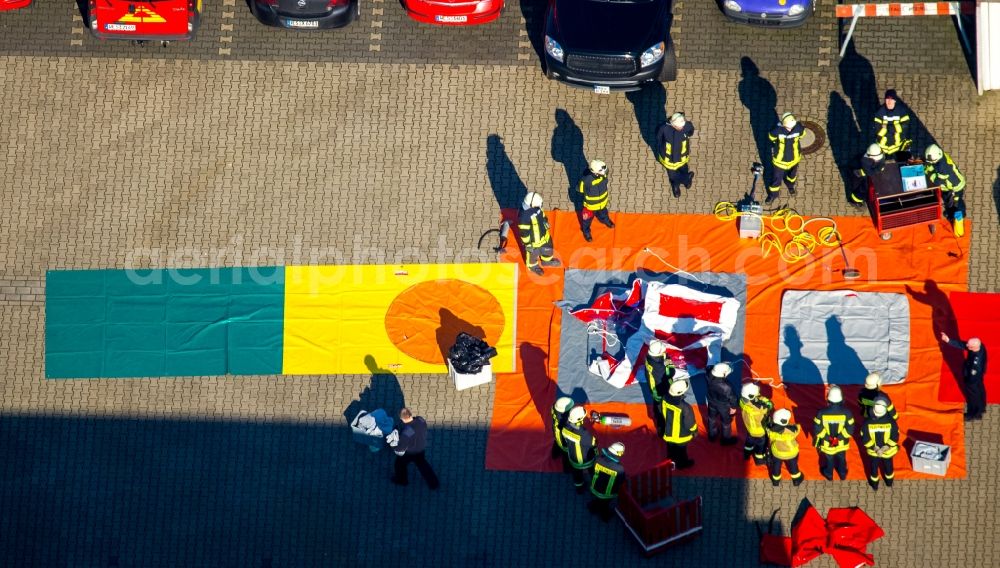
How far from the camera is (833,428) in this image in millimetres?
18719

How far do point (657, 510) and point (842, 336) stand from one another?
507 cm

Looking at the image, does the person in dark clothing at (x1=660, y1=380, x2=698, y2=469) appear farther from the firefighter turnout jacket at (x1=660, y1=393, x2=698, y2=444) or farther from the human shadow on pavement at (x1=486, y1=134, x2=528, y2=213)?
the human shadow on pavement at (x1=486, y1=134, x2=528, y2=213)

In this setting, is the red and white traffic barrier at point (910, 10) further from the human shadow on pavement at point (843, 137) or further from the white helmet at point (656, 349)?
the white helmet at point (656, 349)

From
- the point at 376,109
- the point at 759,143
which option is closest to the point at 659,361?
the point at 759,143

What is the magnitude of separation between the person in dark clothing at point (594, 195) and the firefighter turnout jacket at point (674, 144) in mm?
1166

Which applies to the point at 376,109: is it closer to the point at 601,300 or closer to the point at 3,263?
the point at 601,300

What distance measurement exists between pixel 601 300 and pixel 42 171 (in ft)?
38.0

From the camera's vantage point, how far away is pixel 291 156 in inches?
850

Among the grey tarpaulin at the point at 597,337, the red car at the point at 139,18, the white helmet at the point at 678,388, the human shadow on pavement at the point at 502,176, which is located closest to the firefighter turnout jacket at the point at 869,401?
the grey tarpaulin at the point at 597,337

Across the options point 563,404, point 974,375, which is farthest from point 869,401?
point 563,404

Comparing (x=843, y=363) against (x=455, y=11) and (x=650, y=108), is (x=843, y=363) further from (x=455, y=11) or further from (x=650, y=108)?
(x=455, y=11)

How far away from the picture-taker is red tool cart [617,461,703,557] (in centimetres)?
1875


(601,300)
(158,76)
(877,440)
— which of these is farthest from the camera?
(158,76)

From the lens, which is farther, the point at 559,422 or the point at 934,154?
the point at 934,154
